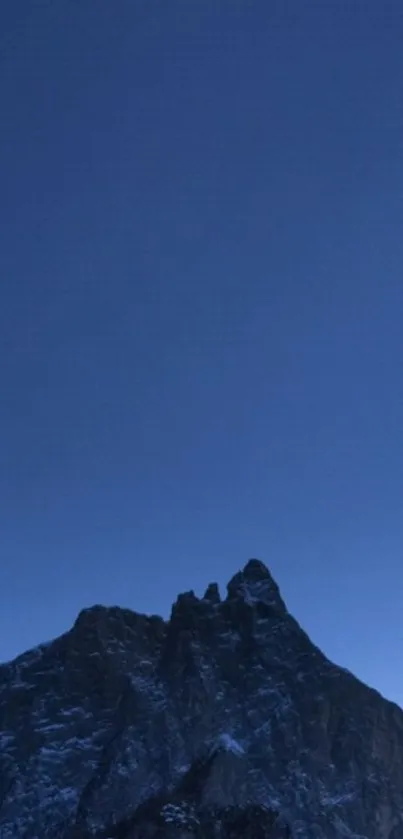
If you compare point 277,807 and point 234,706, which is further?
point 234,706

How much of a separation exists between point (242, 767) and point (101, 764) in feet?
78.8

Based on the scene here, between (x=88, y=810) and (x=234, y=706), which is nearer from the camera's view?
(x=88, y=810)

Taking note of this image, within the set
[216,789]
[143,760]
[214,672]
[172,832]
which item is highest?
[214,672]

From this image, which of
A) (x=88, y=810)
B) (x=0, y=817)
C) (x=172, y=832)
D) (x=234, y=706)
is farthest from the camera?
(x=234, y=706)

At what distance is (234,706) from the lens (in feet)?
624

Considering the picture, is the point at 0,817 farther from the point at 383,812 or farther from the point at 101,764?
the point at 383,812

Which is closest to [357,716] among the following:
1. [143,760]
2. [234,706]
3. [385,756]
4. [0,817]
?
[385,756]

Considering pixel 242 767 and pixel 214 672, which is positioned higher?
pixel 214 672

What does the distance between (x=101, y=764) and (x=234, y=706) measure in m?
24.0

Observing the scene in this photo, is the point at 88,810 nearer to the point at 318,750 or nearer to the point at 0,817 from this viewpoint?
the point at 0,817

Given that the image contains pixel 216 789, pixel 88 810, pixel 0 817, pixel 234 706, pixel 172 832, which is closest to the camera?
pixel 172 832

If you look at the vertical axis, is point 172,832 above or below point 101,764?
below

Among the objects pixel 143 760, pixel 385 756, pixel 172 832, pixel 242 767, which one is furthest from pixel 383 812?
pixel 172 832

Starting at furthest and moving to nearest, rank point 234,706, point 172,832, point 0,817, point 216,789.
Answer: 1. point 234,706
2. point 0,817
3. point 216,789
4. point 172,832
